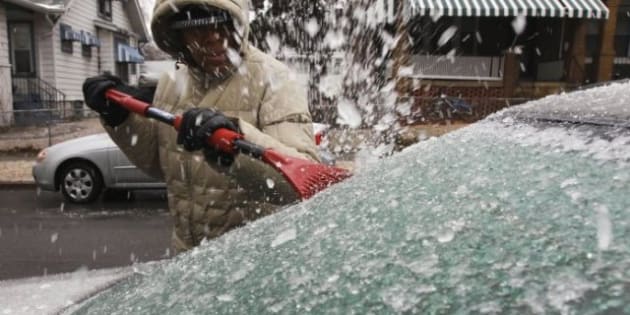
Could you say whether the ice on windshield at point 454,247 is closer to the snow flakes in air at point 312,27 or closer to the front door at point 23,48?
the snow flakes in air at point 312,27

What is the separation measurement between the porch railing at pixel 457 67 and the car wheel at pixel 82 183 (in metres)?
9.95

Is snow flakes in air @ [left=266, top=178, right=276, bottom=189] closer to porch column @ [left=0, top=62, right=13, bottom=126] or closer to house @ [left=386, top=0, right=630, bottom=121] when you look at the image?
house @ [left=386, top=0, right=630, bottom=121]

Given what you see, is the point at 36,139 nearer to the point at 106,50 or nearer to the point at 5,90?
the point at 5,90

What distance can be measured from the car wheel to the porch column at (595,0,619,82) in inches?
549

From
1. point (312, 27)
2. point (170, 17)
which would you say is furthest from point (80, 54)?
point (170, 17)

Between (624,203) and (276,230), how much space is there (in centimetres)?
69

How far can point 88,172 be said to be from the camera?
7922 millimetres

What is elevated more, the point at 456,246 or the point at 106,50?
the point at 106,50

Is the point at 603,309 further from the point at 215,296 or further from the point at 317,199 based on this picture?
the point at 317,199

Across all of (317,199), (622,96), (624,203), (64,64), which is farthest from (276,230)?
(64,64)

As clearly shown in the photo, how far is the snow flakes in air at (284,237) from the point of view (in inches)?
44.9

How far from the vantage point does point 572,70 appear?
52.2 ft

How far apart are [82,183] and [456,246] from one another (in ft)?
25.7

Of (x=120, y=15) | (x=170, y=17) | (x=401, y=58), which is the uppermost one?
(x=120, y=15)
